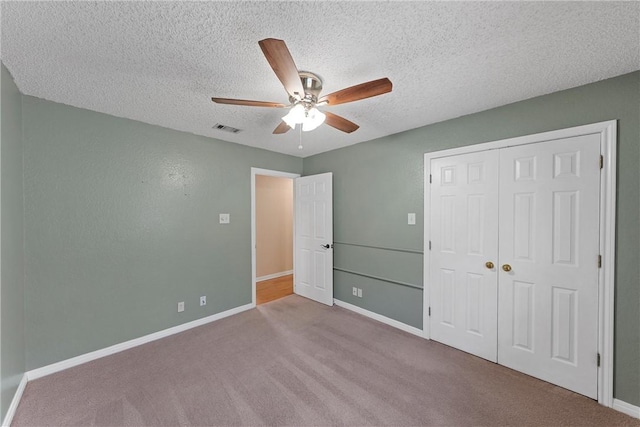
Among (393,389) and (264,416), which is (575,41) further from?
(264,416)

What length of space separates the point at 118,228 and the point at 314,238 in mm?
2403

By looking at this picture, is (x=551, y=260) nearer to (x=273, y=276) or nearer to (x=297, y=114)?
(x=297, y=114)

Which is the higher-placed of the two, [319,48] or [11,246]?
[319,48]

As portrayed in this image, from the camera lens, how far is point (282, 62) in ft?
4.14

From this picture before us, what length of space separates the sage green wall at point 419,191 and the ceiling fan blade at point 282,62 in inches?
71.1

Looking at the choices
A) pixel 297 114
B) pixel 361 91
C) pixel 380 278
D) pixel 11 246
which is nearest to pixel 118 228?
pixel 11 246

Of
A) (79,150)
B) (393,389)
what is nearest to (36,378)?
(79,150)

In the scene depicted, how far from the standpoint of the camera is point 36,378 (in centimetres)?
206

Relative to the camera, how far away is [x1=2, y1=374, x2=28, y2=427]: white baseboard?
62.4 inches

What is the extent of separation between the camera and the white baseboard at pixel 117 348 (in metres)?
2.11

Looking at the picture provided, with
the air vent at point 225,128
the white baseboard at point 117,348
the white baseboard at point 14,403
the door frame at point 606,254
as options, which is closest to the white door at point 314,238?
the white baseboard at point 117,348

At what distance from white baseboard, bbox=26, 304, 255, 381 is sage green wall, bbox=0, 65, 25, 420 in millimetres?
186

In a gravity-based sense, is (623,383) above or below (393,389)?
above

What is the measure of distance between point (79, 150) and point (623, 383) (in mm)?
4753
